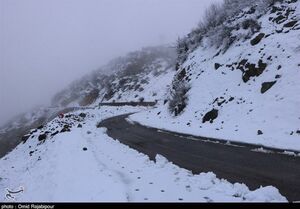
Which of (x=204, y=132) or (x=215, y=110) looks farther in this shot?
(x=215, y=110)

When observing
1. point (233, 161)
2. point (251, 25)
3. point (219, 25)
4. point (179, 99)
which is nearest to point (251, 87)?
point (251, 25)

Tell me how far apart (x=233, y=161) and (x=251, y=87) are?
10.3 metres

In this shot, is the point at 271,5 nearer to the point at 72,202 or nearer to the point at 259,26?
the point at 259,26

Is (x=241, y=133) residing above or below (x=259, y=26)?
below

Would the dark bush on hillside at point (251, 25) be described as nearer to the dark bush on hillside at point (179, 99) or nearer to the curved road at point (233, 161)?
the dark bush on hillside at point (179, 99)

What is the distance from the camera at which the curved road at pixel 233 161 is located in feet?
32.3

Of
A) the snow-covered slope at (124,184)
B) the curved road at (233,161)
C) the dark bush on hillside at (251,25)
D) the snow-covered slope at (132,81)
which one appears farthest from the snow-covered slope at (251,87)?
the snow-covered slope at (132,81)

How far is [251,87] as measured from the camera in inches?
866

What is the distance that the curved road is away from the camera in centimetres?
984

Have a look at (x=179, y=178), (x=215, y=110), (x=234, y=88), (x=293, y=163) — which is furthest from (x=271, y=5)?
(x=179, y=178)

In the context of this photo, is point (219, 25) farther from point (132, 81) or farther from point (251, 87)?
point (132, 81)

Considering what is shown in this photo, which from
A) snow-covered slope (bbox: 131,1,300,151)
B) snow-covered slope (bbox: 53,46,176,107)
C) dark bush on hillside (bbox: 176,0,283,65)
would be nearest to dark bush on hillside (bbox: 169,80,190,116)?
snow-covered slope (bbox: 131,1,300,151)

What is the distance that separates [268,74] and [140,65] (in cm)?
8931

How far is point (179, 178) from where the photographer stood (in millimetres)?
10680
